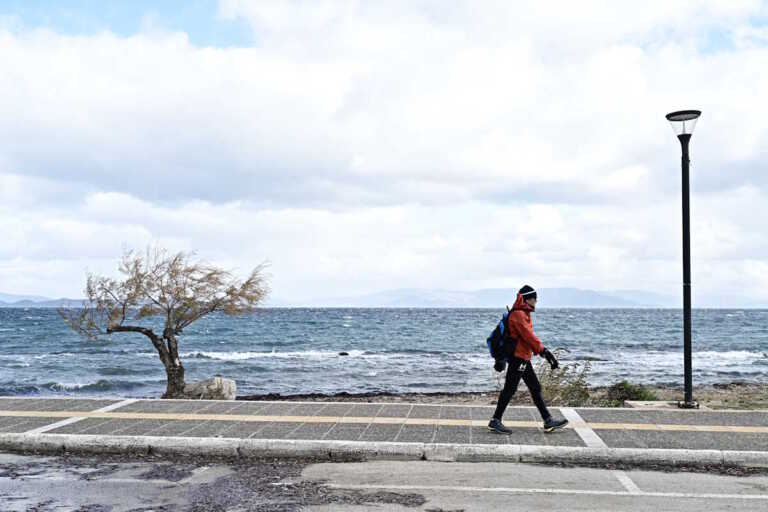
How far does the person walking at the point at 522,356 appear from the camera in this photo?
8.88 metres

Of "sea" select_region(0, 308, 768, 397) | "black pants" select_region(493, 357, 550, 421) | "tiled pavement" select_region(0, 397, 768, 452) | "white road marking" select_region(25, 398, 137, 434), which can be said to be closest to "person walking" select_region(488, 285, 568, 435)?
"black pants" select_region(493, 357, 550, 421)

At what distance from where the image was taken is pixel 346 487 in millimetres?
6988

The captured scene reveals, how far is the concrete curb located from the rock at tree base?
7.44 metres

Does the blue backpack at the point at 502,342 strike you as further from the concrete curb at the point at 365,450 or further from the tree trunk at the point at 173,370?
the tree trunk at the point at 173,370

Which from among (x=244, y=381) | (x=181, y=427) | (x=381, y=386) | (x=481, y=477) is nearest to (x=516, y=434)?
(x=481, y=477)

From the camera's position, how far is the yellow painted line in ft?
31.2

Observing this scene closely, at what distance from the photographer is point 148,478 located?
7387mm

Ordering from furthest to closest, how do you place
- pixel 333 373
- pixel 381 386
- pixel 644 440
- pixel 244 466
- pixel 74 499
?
pixel 333 373 < pixel 381 386 < pixel 644 440 < pixel 244 466 < pixel 74 499

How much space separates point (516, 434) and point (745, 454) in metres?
2.45

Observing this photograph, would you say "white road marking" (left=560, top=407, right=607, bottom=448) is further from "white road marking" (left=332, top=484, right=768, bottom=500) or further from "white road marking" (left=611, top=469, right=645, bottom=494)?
"white road marking" (left=332, top=484, right=768, bottom=500)

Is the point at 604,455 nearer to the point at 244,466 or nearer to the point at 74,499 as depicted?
the point at 244,466

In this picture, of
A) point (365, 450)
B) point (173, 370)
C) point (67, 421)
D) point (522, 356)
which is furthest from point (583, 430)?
point (173, 370)

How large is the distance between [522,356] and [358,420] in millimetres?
2415

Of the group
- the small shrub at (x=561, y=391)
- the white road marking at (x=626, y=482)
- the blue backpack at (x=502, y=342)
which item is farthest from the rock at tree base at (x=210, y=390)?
the white road marking at (x=626, y=482)
